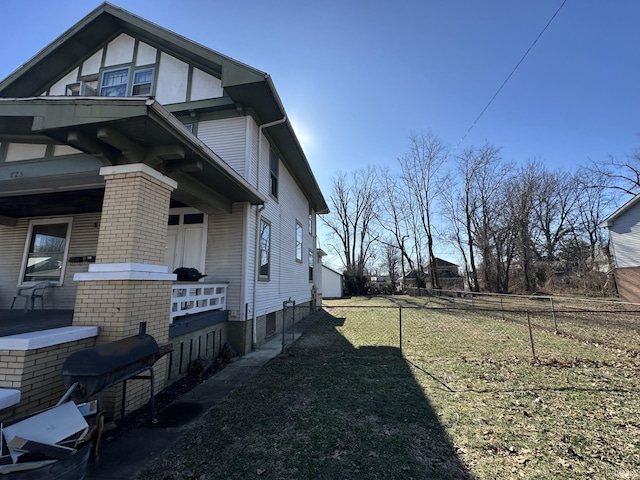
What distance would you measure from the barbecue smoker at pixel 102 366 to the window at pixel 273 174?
21.0 feet

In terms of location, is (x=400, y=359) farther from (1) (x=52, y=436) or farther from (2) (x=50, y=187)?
(2) (x=50, y=187)

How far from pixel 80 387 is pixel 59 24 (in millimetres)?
10066

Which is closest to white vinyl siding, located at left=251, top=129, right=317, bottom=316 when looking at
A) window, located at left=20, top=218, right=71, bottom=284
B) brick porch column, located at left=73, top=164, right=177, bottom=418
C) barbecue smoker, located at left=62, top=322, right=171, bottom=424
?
brick porch column, located at left=73, top=164, right=177, bottom=418

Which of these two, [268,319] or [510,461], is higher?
[268,319]

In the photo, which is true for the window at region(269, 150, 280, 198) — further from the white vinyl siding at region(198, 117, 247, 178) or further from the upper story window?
the upper story window

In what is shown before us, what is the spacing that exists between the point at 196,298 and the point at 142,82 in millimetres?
6348

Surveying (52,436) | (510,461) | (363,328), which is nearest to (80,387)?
(52,436)

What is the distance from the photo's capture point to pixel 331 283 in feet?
101

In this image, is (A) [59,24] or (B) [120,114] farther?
(A) [59,24]

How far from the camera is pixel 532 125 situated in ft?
35.6

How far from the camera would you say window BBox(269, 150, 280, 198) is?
363 inches

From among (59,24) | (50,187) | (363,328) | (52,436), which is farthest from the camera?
(363,328)

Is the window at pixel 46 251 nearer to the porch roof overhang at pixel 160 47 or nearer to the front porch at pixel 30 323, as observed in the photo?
the front porch at pixel 30 323

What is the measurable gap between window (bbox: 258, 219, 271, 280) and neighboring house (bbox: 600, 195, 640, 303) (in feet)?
63.6
